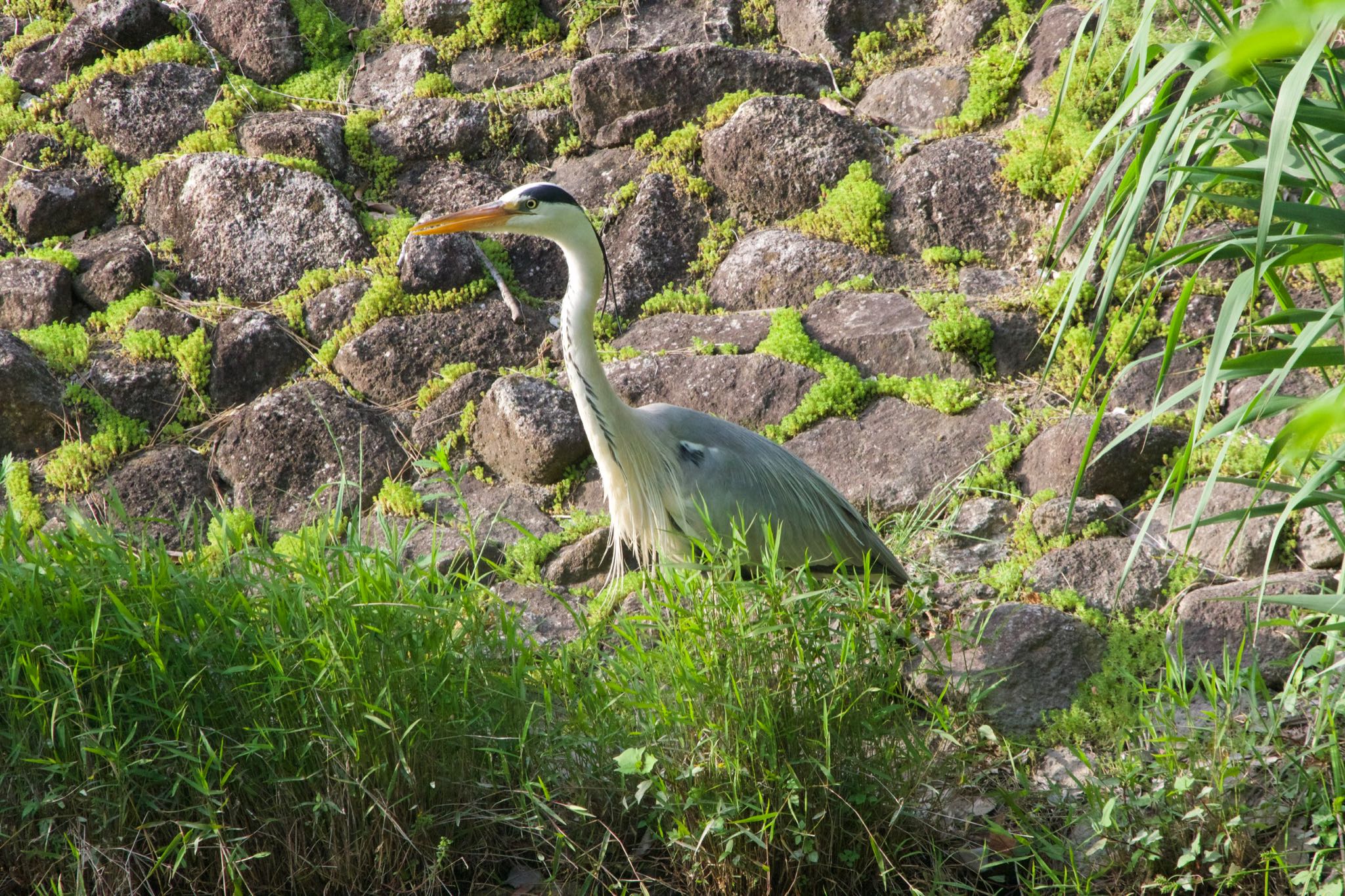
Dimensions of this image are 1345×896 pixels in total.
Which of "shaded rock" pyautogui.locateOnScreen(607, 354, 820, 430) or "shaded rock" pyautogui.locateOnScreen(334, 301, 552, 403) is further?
"shaded rock" pyautogui.locateOnScreen(334, 301, 552, 403)

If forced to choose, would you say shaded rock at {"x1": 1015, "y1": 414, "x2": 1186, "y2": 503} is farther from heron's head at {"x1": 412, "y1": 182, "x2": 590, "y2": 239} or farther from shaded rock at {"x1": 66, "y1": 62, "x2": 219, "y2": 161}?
shaded rock at {"x1": 66, "y1": 62, "x2": 219, "y2": 161}

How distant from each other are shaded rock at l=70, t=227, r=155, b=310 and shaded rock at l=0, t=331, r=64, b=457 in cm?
59

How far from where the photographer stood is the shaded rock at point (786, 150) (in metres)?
5.45

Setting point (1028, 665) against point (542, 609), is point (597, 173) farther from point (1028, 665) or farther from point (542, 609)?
point (1028, 665)

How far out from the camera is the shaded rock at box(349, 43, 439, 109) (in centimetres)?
633

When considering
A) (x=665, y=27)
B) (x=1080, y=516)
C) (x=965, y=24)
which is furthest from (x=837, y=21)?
(x=1080, y=516)

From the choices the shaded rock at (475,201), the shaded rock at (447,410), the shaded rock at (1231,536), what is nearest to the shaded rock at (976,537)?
the shaded rock at (1231,536)

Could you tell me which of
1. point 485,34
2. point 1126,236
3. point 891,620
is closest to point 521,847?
point 891,620

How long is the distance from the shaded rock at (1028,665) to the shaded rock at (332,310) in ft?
11.0

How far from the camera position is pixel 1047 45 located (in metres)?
5.47

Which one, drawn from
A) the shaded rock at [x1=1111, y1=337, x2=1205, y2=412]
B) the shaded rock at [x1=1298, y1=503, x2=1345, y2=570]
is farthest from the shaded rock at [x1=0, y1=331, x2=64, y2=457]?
the shaded rock at [x1=1298, y1=503, x2=1345, y2=570]

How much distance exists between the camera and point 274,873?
2.47 meters

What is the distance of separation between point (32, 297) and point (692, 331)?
3.30 meters

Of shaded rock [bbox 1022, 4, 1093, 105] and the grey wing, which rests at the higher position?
shaded rock [bbox 1022, 4, 1093, 105]
